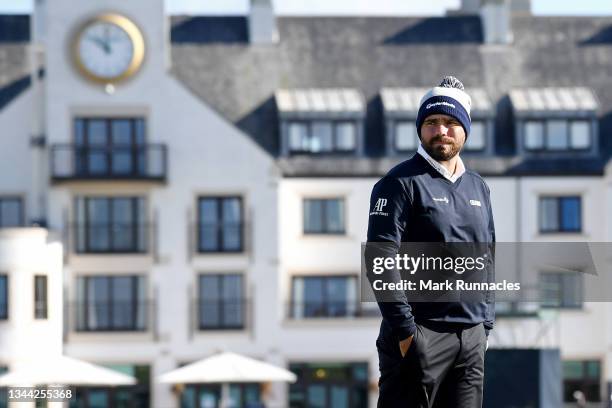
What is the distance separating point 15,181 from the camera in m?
51.8

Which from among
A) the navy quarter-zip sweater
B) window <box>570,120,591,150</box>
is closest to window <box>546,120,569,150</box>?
window <box>570,120,591,150</box>

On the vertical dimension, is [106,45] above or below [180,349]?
above

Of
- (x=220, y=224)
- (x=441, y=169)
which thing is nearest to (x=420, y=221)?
(x=441, y=169)

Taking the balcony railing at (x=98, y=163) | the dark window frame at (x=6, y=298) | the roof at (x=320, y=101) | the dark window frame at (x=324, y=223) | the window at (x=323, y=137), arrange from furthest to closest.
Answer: the window at (x=323, y=137) < the dark window frame at (x=324, y=223) < the roof at (x=320, y=101) < the balcony railing at (x=98, y=163) < the dark window frame at (x=6, y=298)

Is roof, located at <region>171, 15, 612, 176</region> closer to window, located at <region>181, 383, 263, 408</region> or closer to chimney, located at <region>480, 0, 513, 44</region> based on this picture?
chimney, located at <region>480, 0, 513, 44</region>

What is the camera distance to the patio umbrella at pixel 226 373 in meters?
44.9

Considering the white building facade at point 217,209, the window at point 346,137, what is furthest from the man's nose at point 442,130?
the window at point 346,137

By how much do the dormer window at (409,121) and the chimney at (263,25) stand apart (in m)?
4.42

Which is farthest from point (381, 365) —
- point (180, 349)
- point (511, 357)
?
point (180, 349)

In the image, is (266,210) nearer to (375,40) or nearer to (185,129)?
(185,129)

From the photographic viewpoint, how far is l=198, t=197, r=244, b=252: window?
51.1 meters

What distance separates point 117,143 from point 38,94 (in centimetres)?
322

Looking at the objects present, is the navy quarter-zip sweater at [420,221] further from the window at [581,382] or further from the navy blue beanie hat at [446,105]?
the window at [581,382]

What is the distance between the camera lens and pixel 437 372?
892 cm
